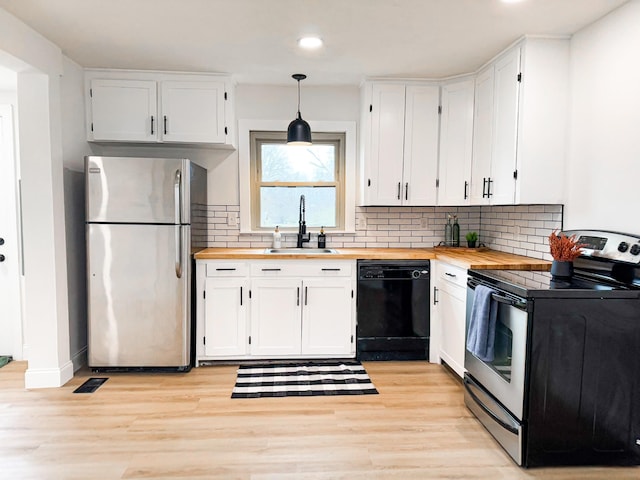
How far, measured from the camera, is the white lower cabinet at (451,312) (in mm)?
2990

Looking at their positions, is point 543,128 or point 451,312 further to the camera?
point 451,312

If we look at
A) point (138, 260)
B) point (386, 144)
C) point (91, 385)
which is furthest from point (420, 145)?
point (91, 385)

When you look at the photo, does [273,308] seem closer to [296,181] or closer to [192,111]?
[296,181]

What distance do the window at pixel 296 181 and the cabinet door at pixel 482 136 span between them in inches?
45.7

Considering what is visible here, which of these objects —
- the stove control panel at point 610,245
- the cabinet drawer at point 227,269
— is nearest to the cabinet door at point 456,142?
the stove control panel at point 610,245

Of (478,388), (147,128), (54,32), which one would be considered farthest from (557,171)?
(54,32)

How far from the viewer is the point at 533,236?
318 centimetres

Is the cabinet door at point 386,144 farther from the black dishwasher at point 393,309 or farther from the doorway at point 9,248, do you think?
the doorway at point 9,248

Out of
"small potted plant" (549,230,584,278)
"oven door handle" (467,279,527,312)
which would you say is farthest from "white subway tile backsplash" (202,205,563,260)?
"oven door handle" (467,279,527,312)

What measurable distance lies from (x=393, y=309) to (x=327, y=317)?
54 centimetres

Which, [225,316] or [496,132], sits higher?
[496,132]

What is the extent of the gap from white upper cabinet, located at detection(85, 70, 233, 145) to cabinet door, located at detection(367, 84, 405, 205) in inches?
48.9

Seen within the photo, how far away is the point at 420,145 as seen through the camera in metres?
3.64

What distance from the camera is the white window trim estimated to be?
3.84 m
